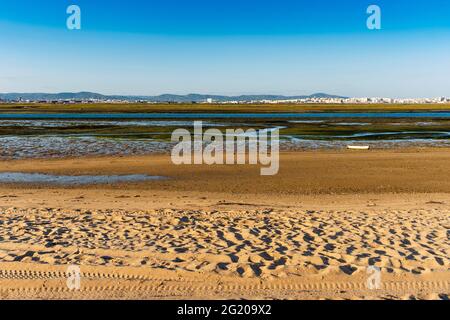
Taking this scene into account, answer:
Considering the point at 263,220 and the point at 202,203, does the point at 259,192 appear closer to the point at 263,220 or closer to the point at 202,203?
the point at 202,203

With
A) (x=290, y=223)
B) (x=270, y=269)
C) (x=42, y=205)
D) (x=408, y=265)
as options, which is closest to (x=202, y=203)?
(x=290, y=223)

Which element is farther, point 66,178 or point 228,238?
point 66,178

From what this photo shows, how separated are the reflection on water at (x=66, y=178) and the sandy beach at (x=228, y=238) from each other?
105 centimetres

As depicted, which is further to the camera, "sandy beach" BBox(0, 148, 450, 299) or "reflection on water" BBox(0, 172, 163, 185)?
"reflection on water" BBox(0, 172, 163, 185)

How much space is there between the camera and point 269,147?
30688 millimetres

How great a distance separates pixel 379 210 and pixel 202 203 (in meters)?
5.76

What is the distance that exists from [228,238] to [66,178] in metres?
12.0

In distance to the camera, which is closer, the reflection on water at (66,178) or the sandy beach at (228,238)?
the sandy beach at (228,238)

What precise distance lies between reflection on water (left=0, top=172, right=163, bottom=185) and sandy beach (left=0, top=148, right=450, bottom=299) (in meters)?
1.05

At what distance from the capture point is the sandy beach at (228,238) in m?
7.12

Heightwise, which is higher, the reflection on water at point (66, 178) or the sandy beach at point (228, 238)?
the reflection on water at point (66, 178)

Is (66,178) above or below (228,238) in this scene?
above

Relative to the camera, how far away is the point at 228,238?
970 centimetres

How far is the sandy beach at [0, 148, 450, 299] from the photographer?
23.4 ft
